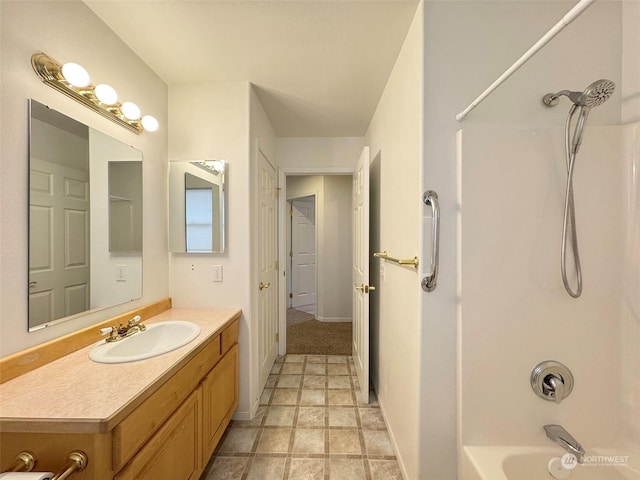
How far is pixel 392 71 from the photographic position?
1.64m

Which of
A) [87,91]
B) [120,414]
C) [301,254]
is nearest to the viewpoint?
[120,414]

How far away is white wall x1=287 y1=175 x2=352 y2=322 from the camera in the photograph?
391 cm

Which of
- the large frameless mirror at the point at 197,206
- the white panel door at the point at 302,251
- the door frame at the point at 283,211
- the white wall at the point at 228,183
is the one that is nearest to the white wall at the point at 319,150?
the door frame at the point at 283,211

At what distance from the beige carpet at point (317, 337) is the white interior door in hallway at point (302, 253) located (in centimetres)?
63

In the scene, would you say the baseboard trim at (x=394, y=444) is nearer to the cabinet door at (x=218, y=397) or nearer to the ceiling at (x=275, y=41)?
the cabinet door at (x=218, y=397)

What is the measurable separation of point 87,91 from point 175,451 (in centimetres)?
168

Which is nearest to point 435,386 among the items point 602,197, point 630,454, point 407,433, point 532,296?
point 407,433

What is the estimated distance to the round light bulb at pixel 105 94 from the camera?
1.21m

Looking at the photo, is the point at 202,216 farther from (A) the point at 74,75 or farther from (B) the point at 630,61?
(B) the point at 630,61

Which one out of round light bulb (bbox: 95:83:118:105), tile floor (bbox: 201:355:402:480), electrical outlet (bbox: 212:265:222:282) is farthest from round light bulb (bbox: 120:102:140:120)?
tile floor (bbox: 201:355:402:480)

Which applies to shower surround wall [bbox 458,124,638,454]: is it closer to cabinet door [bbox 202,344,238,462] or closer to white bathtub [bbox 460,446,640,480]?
white bathtub [bbox 460,446,640,480]

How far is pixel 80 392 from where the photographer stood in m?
0.83

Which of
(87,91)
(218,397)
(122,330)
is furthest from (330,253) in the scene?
(87,91)

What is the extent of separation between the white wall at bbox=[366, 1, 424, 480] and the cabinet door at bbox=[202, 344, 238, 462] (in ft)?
3.44
